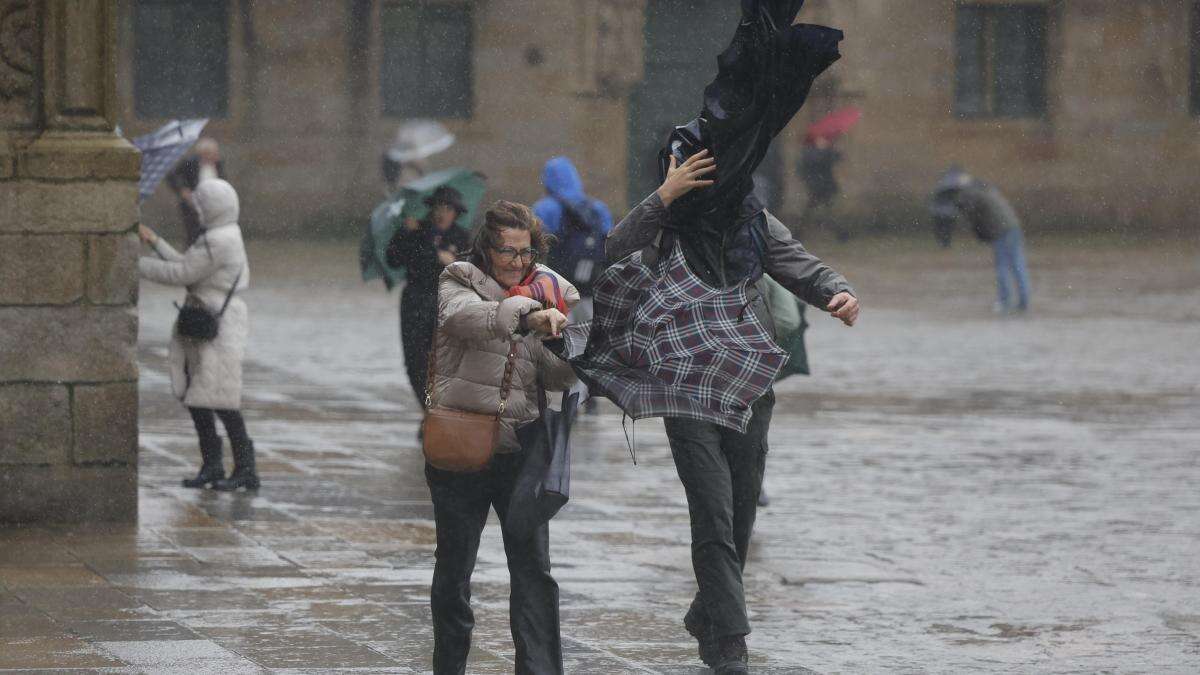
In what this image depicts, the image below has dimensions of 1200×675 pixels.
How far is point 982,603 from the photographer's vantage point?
845 centimetres

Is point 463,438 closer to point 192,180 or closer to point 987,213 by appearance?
point 192,180

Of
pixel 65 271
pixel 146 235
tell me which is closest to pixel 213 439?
pixel 146 235

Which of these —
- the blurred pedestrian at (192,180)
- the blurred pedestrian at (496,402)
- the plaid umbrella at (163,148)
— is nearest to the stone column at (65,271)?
the plaid umbrella at (163,148)

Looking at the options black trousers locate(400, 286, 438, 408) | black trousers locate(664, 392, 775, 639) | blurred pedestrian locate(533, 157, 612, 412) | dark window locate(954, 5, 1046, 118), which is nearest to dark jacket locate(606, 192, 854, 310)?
black trousers locate(664, 392, 775, 639)

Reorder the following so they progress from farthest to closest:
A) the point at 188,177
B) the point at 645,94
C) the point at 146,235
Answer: the point at 645,94
the point at 188,177
the point at 146,235

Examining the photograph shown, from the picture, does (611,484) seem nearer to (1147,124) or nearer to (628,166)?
(628,166)

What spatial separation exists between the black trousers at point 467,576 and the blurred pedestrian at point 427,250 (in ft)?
18.6

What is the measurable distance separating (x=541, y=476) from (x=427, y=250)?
6.01 metres

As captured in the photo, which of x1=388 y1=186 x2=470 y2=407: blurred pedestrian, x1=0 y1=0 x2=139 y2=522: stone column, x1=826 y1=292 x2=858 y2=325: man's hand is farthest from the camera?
x1=388 y1=186 x2=470 y2=407: blurred pedestrian

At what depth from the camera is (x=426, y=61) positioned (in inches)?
1390

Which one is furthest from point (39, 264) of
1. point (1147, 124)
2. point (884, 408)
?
point (1147, 124)

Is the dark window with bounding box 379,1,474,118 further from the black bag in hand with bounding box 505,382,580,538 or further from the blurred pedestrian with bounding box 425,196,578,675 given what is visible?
the black bag in hand with bounding box 505,382,580,538

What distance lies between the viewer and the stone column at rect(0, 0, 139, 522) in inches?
373

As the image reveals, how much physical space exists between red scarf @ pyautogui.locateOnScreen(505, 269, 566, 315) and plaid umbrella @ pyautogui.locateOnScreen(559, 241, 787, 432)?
55 cm
